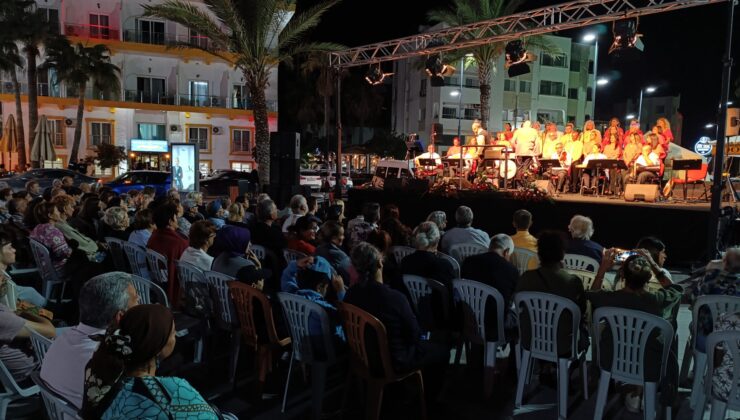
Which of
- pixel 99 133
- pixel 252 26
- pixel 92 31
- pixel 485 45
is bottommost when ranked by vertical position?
pixel 99 133

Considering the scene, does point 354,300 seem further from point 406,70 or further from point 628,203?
point 406,70

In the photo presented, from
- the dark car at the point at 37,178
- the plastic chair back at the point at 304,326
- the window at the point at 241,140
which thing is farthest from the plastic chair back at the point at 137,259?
the window at the point at 241,140

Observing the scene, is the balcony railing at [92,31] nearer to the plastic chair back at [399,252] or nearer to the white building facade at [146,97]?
the white building facade at [146,97]

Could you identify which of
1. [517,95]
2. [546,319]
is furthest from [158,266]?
[517,95]

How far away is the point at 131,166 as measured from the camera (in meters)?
33.0

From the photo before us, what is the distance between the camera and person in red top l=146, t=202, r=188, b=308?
5.48 meters

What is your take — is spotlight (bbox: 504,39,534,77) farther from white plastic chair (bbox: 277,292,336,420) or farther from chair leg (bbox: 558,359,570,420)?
white plastic chair (bbox: 277,292,336,420)

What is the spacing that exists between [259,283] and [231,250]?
1.39 ft

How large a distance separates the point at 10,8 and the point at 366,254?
1150 inches

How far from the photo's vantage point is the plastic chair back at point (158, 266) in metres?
5.46

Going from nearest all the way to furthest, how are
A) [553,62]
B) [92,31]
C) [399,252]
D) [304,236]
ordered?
[304,236] → [399,252] → [92,31] → [553,62]

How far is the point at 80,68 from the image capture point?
91.4 feet

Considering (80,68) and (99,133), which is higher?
(80,68)

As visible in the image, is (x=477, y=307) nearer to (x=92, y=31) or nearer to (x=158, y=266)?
(x=158, y=266)
